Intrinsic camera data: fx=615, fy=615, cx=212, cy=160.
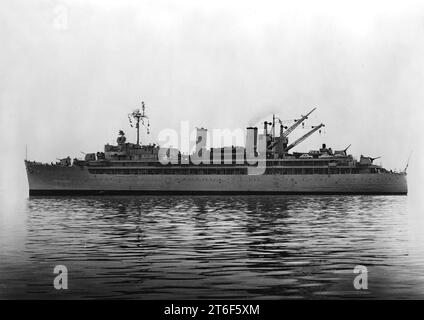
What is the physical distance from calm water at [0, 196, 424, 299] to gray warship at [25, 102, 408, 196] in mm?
60391

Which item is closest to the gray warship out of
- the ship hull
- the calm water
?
the ship hull

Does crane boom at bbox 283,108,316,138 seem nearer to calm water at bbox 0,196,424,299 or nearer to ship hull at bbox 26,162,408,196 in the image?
ship hull at bbox 26,162,408,196

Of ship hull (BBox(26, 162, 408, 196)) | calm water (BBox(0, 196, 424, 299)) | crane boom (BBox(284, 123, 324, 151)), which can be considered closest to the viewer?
calm water (BBox(0, 196, 424, 299))

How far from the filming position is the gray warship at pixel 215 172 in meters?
97.2

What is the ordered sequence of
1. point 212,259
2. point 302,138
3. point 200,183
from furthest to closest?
point 302,138 < point 200,183 < point 212,259

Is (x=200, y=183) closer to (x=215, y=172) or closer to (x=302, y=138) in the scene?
(x=215, y=172)

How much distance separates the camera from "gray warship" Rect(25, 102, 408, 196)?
9719 cm

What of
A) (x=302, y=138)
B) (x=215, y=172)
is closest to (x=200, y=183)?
(x=215, y=172)

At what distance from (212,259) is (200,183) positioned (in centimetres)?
7813

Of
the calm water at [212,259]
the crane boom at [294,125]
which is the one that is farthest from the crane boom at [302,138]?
the calm water at [212,259]

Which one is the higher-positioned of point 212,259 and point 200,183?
point 200,183

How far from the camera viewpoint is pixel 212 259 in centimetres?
2202

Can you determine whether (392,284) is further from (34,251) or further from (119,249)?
(34,251)

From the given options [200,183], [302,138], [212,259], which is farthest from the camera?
[302,138]
